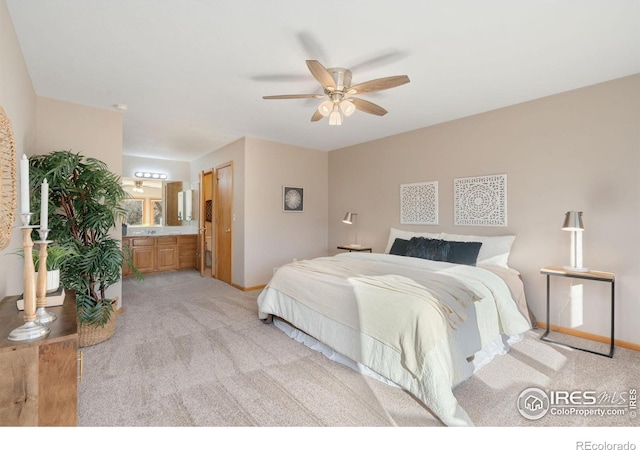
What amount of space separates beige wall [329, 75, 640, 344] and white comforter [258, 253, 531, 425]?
56cm

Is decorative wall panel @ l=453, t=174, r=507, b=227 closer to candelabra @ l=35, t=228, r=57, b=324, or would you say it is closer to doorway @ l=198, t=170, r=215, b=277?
candelabra @ l=35, t=228, r=57, b=324

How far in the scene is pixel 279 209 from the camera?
16.6ft

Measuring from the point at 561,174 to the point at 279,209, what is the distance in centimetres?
382

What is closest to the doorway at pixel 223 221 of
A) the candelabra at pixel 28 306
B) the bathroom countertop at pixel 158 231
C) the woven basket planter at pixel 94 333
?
the bathroom countertop at pixel 158 231

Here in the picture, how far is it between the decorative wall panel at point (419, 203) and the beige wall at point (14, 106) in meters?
4.12

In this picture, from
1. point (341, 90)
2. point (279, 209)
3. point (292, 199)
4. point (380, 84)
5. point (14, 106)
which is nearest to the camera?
point (14, 106)

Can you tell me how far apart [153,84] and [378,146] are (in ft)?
10.7

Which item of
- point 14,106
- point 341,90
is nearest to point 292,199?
point 341,90

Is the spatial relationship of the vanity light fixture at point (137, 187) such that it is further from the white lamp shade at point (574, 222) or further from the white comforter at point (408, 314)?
the white lamp shade at point (574, 222)

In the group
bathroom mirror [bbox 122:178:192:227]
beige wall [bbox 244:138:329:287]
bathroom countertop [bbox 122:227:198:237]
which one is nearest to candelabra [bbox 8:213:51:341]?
beige wall [bbox 244:138:329:287]

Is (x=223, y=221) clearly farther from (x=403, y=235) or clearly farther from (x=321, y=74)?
(x=321, y=74)

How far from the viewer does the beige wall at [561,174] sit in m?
2.65
